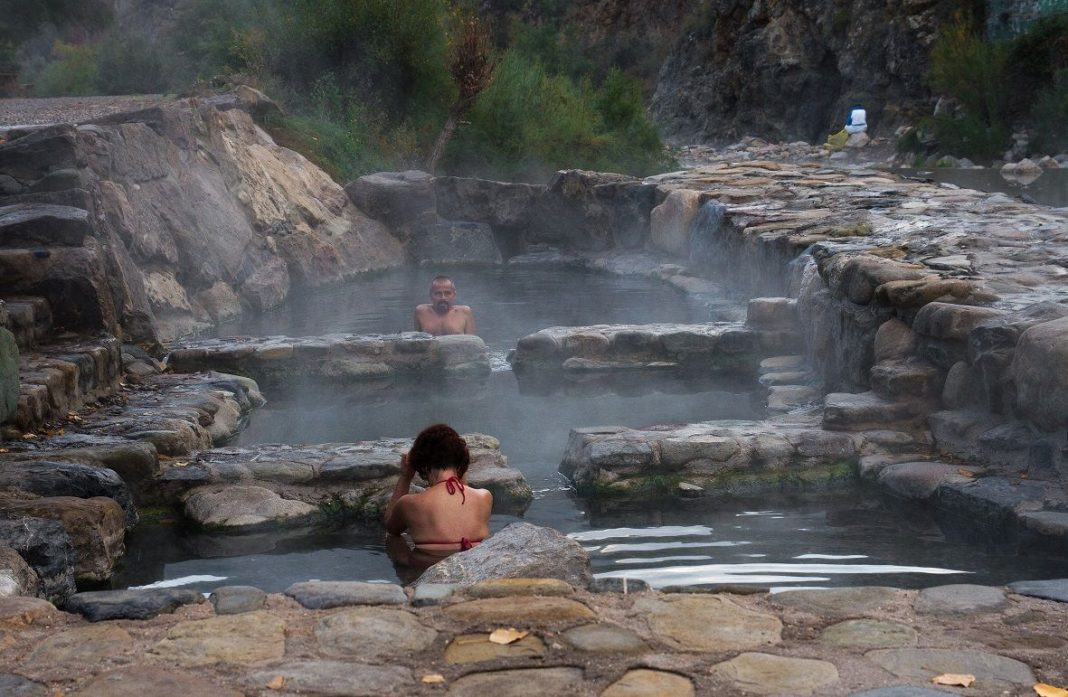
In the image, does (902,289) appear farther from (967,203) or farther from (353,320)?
(353,320)

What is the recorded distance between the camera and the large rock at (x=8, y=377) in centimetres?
536

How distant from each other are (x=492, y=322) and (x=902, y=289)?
5.75 m

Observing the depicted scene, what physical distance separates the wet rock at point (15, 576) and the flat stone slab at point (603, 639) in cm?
182

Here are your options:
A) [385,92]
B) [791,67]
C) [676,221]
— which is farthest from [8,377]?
[791,67]

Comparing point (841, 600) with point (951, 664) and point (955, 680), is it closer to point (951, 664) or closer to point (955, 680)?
point (951, 664)

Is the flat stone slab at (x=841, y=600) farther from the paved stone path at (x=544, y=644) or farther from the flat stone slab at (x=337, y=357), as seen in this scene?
the flat stone slab at (x=337, y=357)

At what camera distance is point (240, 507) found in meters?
5.38

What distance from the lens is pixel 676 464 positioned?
5.95m

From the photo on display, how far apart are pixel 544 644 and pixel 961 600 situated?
1280 millimetres

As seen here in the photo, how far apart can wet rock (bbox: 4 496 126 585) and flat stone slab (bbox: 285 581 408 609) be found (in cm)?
137

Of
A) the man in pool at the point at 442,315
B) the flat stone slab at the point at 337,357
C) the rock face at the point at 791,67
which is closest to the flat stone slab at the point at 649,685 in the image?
the flat stone slab at the point at 337,357

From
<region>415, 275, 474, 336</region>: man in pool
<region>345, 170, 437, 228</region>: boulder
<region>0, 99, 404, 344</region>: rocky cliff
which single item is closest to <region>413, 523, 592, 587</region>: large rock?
<region>0, 99, 404, 344</region>: rocky cliff

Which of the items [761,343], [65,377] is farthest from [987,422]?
[65,377]

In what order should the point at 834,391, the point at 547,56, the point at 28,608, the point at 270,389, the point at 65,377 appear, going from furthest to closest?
the point at 547,56 → the point at 270,389 → the point at 834,391 → the point at 65,377 → the point at 28,608
